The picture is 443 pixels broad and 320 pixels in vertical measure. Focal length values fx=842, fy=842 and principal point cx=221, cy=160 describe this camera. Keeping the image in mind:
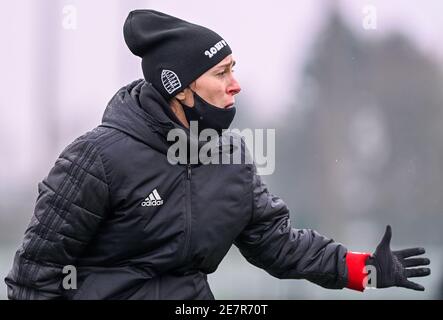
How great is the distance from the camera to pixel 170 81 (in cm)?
271

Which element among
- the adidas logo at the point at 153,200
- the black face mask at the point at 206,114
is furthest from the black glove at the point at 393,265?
the adidas logo at the point at 153,200

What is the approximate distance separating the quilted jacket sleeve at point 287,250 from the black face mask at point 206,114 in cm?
24

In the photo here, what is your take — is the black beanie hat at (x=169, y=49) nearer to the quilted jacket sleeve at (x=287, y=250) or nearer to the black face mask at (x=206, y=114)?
the black face mask at (x=206, y=114)

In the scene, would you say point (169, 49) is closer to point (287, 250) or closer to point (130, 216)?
point (130, 216)

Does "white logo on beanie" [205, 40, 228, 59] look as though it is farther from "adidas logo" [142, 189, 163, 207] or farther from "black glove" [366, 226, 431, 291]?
"black glove" [366, 226, 431, 291]

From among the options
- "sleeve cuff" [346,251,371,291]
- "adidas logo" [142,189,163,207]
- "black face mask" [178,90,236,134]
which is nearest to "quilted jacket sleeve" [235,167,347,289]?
"sleeve cuff" [346,251,371,291]

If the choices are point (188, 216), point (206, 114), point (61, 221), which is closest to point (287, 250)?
point (188, 216)

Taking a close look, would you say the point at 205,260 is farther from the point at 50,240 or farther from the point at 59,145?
the point at 59,145

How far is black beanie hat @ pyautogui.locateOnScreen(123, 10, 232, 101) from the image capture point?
8.90 ft

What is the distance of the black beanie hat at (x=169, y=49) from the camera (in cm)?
271

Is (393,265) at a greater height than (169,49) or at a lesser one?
lesser

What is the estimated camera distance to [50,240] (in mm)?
A: 2510

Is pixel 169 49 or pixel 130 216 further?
pixel 169 49

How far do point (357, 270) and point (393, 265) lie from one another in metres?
0.13
